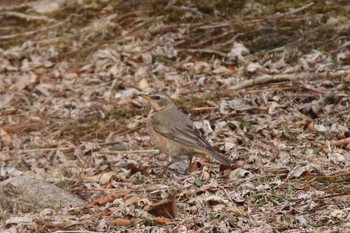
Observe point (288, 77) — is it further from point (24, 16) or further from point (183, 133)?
point (24, 16)

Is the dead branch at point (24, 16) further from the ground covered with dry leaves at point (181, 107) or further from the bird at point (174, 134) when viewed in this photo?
the bird at point (174, 134)

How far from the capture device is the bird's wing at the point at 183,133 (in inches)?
326

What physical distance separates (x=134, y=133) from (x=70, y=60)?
2650mm

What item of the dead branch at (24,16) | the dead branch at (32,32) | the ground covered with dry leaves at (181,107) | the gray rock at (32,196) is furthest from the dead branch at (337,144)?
the dead branch at (24,16)

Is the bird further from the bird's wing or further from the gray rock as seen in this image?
the gray rock

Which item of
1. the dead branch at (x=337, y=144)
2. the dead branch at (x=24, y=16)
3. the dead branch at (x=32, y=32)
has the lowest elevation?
the dead branch at (x=32, y=32)

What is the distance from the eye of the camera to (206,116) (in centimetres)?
966

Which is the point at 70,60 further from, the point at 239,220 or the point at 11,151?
the point at 239,220

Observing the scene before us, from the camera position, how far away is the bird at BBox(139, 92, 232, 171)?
8.29 m

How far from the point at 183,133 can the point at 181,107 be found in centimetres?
145

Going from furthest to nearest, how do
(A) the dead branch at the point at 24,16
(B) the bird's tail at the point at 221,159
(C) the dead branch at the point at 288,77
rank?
1. (A) the dead branch at the point at 24,16
2. (C) the dead branch at the point at 288,77
3. (B) the bird's tail at the point at 221,159

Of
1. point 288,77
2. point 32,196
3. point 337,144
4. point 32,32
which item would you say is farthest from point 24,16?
point 337,144

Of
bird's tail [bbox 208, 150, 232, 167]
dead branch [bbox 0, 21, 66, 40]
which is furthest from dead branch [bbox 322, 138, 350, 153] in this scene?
dead branch [bbox 0, 21, 66, 40]

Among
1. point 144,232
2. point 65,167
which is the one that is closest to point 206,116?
point 65,167
